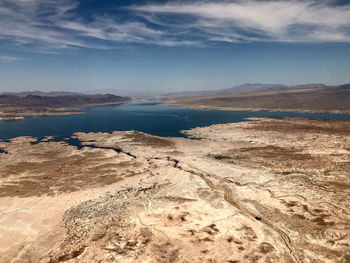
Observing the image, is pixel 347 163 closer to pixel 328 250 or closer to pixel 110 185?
pixel 328 250

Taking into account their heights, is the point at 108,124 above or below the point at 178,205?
above

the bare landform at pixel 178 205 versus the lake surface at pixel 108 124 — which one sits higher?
the lake surface at pixel 108 124

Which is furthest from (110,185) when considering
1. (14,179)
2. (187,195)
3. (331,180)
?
(331,180)

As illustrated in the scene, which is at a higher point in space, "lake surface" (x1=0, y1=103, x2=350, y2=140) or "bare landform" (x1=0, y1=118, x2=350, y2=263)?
"lake surface" (x1=0, y1=103, x2=350, y2=140)

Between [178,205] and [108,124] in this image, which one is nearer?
[178,205]

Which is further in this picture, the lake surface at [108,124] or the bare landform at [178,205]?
the lake surface at [108,124]

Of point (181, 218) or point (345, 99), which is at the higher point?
point (345, 99)

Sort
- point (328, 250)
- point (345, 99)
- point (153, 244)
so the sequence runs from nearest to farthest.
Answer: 1. point (328, 250)
2. point (153, 244)
3. point (345, 99)

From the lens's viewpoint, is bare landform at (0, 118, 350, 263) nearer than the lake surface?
Yes
